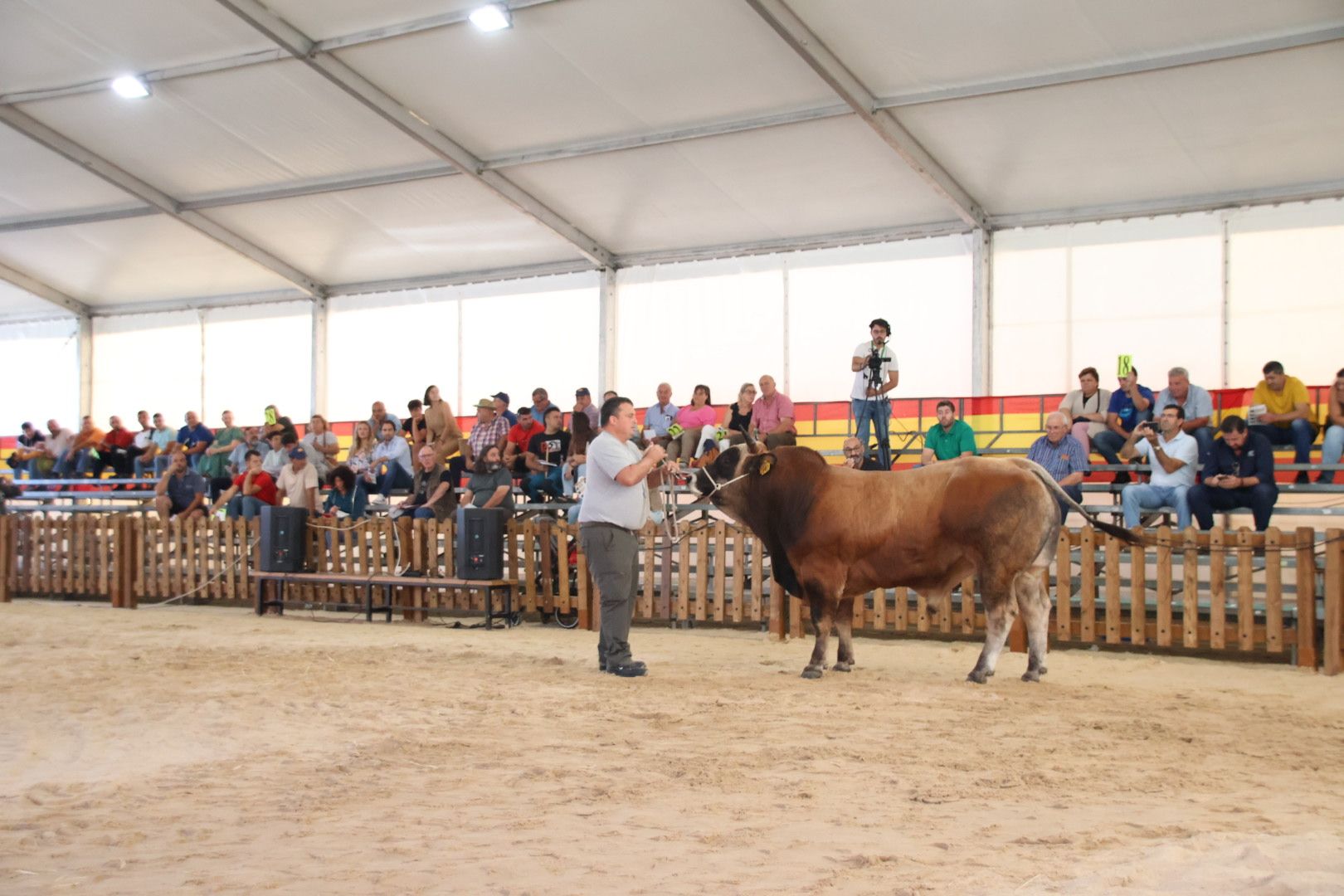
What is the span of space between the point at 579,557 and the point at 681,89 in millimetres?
6370

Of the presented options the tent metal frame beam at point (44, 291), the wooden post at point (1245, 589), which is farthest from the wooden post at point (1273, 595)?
the tent metal frame beam at point (44, 291)

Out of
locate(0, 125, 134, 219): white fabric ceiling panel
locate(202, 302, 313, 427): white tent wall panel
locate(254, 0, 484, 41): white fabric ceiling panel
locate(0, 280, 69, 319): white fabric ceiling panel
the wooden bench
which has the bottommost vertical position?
the wooden bench

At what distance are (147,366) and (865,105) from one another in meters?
17.4

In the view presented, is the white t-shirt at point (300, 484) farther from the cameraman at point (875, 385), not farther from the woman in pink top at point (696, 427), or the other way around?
the cameraman at point (875, 385)

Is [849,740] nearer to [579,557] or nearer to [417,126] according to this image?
[579,557]

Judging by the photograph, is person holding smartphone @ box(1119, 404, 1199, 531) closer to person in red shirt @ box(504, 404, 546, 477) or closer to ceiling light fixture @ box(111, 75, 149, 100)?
person in red shirt @ box(504, 404, 546, 477)

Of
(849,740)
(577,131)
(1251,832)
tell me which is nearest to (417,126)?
(577,131)

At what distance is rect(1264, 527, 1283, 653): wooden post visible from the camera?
9.53 metres

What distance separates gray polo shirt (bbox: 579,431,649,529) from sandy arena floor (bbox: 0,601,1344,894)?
3.93ft

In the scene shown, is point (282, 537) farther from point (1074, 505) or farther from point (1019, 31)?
point (1019, 31)

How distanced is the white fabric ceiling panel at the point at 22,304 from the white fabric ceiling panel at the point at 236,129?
7839 mm

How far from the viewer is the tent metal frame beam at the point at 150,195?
61.3ft

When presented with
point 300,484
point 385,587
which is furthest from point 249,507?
point 385,587

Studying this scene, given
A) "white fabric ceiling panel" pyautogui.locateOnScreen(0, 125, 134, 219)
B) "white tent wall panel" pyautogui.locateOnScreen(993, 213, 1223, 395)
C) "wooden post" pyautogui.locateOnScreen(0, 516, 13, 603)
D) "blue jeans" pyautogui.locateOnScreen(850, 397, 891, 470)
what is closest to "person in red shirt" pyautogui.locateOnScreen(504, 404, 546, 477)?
"blue jeans" pyautogui.locateOnScreen(850, 397, 891, 470)
